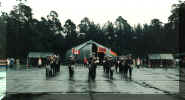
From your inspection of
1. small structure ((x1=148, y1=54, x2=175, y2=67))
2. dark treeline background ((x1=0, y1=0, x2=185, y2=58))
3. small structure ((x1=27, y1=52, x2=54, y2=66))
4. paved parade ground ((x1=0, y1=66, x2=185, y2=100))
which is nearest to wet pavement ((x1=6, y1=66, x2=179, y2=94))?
paved parade ground ((x1=0, y1=66, x2=185, y2=100))

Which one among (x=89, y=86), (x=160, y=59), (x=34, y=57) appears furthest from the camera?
(x=160, y=59)

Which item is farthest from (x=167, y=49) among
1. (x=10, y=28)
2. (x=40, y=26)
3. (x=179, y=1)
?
(x=10, y=28)

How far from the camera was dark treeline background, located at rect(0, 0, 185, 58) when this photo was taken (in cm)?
7100

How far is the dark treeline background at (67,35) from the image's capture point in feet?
233

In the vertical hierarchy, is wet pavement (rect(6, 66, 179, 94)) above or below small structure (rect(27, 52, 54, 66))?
below

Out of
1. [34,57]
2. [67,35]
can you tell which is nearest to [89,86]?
[34,57]

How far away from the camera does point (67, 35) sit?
11000 centimetres

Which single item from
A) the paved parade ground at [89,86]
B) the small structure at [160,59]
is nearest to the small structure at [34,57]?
the small structure at [160,59]

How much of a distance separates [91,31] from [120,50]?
57.4 ft

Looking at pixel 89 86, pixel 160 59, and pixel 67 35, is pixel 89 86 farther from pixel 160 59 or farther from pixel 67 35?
pixel 67 35

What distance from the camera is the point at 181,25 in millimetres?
56188

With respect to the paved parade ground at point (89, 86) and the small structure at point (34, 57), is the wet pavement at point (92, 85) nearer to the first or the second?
the paved parade ground at point (89, 86)

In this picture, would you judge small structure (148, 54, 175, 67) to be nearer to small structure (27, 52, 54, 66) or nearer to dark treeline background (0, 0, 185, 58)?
dark treeline background (0, 0, 185, 58)

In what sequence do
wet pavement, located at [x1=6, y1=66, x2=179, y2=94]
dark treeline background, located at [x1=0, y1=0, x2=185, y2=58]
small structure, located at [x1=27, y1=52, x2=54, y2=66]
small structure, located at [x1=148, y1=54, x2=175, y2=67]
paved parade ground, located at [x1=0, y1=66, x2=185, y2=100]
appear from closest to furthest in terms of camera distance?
paved parade ground, located at [x1=0, y1=66, x2=185, y2=100] < wet pavement, located at [x1=6, y1=66, x2=179, y2=94] < small structure, located at [x1=27, y1=52, x2=54, y2=66] < small structure, located at [x1=148, y1=54, x2=175, y2=67] < dark treeline background, located at [x1=0, y1=0, x2=185, y2=58]
